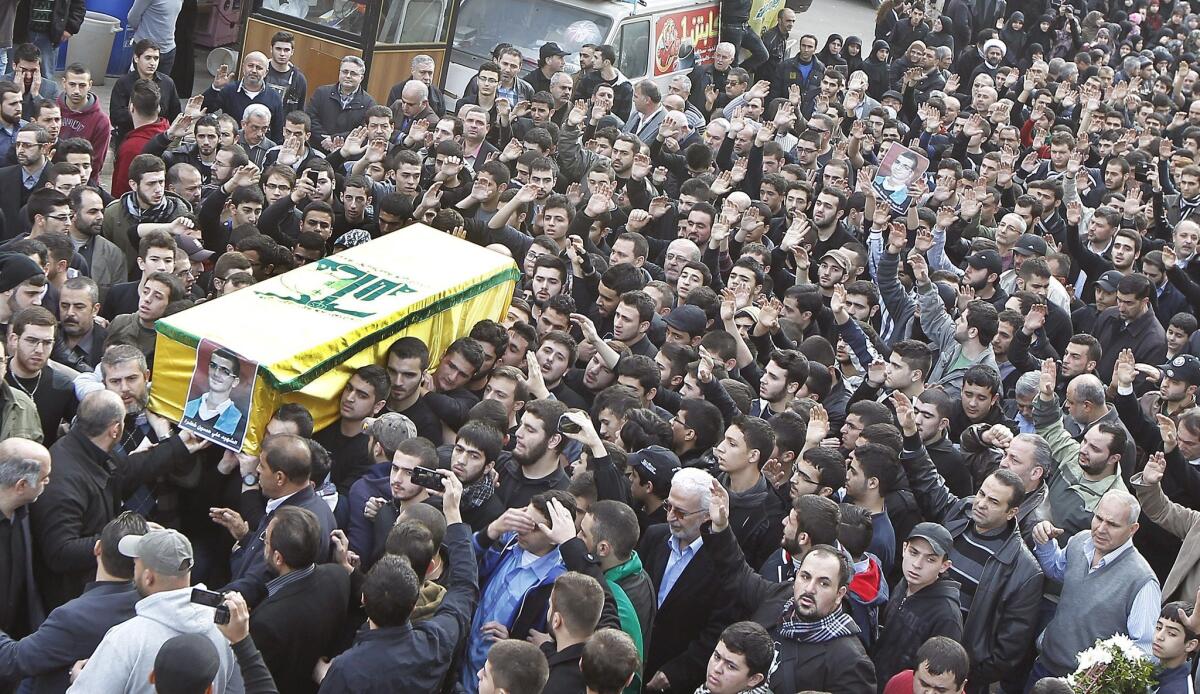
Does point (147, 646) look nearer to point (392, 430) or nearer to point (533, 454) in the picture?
point (392, 430)

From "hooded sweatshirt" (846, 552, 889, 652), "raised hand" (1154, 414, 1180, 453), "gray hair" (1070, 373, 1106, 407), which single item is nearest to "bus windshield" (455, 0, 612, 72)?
"gray hair" (1070, 373, 1106, 407)

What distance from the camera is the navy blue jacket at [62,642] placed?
4.42m

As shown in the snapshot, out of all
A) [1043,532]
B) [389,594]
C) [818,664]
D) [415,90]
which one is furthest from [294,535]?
[415,90]

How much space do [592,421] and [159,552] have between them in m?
2.72

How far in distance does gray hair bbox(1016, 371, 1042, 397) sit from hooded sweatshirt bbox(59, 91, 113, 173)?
6245mm

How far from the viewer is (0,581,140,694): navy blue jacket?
442cm

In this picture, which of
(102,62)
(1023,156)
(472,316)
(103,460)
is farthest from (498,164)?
(1023,156)

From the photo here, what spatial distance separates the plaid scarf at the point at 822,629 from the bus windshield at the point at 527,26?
376 inches

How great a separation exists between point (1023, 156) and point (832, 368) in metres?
8.01

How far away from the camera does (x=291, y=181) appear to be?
8.54 meters

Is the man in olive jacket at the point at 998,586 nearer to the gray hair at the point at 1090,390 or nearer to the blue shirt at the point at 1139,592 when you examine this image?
→ the blue shirt at the point at 1139,592

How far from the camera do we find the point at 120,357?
590cm

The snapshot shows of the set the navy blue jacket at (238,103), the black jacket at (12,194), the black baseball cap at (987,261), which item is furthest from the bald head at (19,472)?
the black baseball cap at (987,261)

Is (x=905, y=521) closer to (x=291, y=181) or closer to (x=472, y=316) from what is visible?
(x=472, y=316)
